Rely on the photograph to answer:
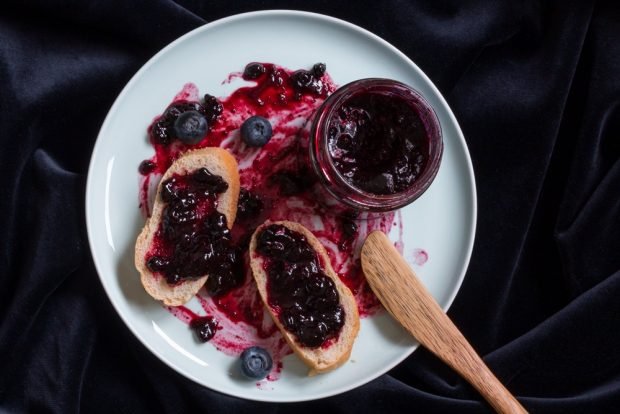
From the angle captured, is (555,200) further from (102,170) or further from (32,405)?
(32,405)

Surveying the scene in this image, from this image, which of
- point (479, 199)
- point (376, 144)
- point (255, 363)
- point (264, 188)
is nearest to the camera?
point (376, 144)

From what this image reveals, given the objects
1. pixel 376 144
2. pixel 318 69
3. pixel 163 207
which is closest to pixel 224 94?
pixel 318 69

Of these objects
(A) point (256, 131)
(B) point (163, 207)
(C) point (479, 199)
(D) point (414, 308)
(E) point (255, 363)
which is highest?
(A) point (256, 131)

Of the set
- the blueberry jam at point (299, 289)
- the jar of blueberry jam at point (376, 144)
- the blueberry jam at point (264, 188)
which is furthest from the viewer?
the blueberry jam at point (264, 188)

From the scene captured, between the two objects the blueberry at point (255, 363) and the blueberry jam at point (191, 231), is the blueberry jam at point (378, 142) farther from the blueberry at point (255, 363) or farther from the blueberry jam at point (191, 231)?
the blueberry at point (255, 363)

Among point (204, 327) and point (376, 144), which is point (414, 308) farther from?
point (204, 327)

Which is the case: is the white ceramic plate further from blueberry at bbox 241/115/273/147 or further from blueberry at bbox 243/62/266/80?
blueberry at bbox 241/115/273/147

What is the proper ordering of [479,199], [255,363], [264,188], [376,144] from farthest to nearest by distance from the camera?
[479,199] < [264,188] < [255,363] < [376,144]

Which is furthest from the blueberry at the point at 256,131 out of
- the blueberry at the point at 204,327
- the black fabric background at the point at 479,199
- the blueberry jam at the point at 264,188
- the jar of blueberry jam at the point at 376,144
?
the blueberry at the point at 204,327
